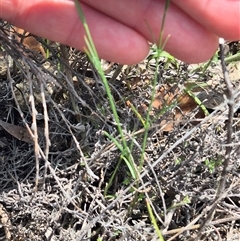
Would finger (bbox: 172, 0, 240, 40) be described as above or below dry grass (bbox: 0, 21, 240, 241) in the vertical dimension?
above

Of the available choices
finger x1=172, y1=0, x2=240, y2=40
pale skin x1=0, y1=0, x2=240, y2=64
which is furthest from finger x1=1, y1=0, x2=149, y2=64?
finger x1=172, y1=0, x2=240, y2=40

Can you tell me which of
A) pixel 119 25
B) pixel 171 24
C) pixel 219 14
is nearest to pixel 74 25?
pixel 119 25

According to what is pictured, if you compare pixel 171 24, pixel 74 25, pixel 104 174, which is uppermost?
pixel 171 24

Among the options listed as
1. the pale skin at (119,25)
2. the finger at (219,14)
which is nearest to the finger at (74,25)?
the pale skin at (119,25)

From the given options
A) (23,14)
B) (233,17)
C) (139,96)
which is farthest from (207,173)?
(23,14)

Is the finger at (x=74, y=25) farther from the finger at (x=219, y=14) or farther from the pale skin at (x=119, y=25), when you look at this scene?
the finger at (x=219, y=14)

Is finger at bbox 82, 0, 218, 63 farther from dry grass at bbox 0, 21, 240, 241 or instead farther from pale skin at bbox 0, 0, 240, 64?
dry grass at bbox 0, 21, 240, 241

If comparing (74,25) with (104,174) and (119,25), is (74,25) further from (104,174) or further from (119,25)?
(104,174)
